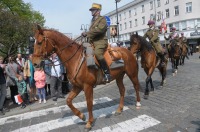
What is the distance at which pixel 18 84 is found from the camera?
905 cm

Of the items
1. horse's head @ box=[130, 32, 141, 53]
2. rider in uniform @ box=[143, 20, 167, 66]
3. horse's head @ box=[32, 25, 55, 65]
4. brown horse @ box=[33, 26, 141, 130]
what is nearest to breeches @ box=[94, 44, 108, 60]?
brown horse @ box=[33, 26, 141, 130]

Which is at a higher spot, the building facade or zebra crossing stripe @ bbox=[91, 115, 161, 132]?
the building facade

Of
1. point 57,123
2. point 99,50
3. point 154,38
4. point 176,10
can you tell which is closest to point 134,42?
point 154,38

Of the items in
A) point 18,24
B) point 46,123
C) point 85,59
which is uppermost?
point 18,24

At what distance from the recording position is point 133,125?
574 centimetres

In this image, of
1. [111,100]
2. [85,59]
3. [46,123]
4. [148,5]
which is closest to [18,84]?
[46,123]

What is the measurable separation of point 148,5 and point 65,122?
55100 millimetres

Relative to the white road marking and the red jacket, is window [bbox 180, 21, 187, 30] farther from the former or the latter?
the white road marking

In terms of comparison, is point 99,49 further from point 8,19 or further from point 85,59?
point 8,19

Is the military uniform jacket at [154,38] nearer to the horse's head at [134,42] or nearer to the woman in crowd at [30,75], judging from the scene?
the horse's head at [134,42]

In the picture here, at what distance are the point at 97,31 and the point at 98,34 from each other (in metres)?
0.12

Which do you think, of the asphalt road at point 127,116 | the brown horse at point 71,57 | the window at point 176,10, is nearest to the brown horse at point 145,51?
the asphalt road at point 127,116

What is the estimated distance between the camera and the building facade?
45031 millimetres

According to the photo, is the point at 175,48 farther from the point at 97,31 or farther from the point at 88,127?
the point at 88,127
